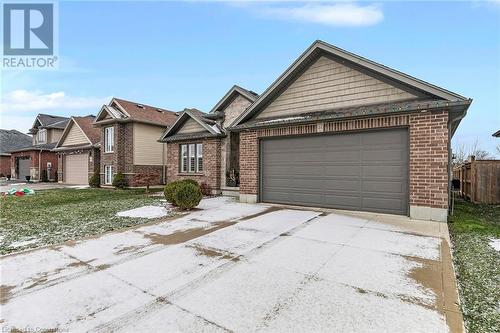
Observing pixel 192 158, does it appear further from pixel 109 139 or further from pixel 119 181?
pixel 109 139

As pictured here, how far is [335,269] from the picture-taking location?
407 centimetres

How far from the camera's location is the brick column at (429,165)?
23.0 feet

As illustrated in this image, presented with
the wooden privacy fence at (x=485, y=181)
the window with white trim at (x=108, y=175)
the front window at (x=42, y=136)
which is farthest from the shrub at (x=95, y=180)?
the wooden privacy fence at (x=485, y=181)

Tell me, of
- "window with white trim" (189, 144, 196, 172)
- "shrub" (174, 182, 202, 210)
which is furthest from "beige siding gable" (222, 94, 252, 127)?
"shrub" (174, 182, 202, 210)

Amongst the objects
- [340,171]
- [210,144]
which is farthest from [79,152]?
[340,171]

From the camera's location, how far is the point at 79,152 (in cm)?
2362

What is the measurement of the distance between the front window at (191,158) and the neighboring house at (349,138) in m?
5.20

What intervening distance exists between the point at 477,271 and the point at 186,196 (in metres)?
7.61

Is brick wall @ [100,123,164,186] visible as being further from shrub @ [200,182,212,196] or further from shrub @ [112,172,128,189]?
shrub @ [200,182,212,196]

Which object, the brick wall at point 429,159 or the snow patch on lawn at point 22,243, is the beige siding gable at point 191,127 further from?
the brick wall at point 429,159

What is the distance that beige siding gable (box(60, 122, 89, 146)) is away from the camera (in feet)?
77.0

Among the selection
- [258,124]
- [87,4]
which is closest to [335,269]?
[258,124]

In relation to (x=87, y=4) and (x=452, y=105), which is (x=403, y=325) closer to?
(x=452, y=105)

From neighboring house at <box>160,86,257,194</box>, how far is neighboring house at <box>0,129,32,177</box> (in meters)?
32.8
